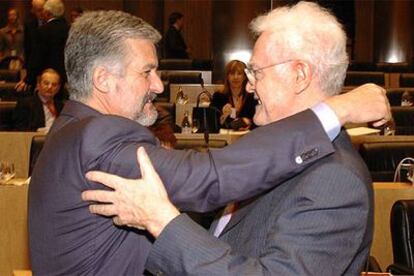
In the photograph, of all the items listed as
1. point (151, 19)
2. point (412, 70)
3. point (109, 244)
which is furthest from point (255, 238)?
point (151, 19)

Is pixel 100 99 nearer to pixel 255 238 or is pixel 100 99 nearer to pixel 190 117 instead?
pixel 255 238

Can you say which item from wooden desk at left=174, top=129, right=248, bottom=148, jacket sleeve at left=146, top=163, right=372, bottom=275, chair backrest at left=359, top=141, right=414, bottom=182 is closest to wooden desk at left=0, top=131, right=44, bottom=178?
wooden desk at left=174, top=129, right=248, bottom=148

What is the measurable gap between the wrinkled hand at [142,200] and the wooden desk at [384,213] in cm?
316

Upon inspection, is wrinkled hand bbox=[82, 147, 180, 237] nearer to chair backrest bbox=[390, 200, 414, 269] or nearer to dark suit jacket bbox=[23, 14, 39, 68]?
chair backrest bbox=[390, 200, 414, 269]

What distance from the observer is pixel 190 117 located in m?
7.61

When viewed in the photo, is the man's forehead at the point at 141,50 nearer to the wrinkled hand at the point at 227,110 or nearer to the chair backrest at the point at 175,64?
the wrinkled hand at the point at 227,110

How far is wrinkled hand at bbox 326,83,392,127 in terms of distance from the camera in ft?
6.23

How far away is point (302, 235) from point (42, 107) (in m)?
6.11

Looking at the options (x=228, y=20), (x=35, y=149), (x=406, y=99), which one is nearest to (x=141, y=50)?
(x=35, y=149)

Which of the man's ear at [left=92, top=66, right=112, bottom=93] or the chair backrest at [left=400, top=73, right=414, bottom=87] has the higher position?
the man's ear at [left=92, top=66, right=112, bottom=93]

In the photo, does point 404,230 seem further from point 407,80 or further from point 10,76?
point 10,76

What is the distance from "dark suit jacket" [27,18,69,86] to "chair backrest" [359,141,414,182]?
13.9 ft

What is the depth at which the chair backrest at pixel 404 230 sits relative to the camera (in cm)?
387

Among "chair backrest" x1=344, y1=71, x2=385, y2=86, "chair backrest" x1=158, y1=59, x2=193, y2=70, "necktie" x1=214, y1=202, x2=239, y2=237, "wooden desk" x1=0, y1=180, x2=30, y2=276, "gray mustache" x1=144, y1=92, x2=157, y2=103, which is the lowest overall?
"wooden desk" x1=0, y1=180, x2=30, y2=276
